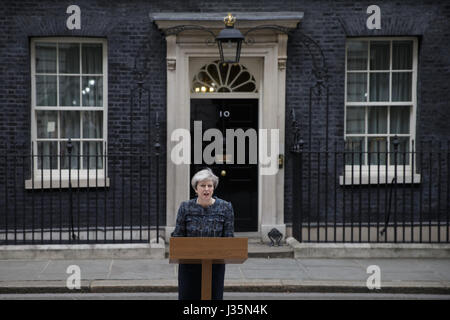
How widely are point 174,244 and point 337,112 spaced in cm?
630

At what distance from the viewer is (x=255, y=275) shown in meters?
8.80

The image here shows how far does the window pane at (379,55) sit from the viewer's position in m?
11.2

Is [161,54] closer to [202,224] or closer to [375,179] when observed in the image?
[375,179]

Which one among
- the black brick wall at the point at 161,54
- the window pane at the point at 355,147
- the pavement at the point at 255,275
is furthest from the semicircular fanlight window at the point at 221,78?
the pavement at the point at 255,275

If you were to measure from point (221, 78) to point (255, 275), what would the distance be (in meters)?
3.76

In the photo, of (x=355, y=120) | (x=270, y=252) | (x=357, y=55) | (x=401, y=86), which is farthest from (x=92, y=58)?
(x=401, y=86)

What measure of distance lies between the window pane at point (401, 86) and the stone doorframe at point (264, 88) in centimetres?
197

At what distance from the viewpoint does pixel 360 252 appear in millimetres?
9930

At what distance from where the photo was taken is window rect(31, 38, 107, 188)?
10.9 metres

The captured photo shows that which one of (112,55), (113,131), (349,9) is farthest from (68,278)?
(349,9)

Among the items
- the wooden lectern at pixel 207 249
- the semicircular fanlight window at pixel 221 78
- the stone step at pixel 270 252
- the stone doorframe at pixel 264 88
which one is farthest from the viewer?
the semicircular fanlight window at pixel 221 78

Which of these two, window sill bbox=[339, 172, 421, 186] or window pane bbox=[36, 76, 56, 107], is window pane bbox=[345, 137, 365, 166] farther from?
window pane bbox=[36, 76, 56, 107]

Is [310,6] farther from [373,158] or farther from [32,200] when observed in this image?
[32,200]

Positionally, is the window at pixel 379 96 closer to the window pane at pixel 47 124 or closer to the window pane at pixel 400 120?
the window pane at pixel 400 120
